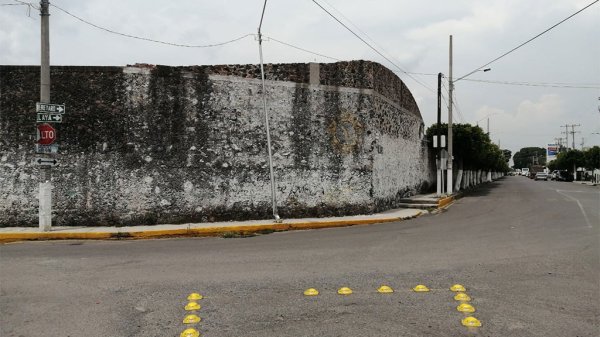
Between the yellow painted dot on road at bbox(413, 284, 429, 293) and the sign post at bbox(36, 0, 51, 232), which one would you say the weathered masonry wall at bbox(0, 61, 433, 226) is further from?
the yellow painted dot on road at bbox(413, 284, 429, 293)

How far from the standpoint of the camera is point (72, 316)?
192 inches

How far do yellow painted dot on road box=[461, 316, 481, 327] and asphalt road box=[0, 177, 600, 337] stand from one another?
67 millimetres

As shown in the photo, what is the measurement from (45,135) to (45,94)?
0.98 m

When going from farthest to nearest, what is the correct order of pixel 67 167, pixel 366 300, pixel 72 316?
pixel 67 167 → pixel 366 300 → pixel 72 316

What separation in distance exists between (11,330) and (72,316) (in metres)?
0.56

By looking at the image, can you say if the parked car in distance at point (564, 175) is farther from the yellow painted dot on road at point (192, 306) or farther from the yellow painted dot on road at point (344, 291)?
the yellow painted dot on road at point (192, 306)

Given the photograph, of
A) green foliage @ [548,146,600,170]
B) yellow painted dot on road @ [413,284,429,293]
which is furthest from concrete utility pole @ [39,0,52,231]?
green foliage @ [548,146,600,170]

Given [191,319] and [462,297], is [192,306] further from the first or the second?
[462,297]

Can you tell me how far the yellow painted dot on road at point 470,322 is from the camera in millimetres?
4504

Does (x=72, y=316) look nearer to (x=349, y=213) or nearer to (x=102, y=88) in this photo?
(x=102, y=88)

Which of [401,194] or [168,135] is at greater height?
[168,135]

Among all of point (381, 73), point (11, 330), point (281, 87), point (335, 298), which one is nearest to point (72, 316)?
point (11, 330)

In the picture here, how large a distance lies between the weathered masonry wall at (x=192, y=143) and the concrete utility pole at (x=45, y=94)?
1.13 meters

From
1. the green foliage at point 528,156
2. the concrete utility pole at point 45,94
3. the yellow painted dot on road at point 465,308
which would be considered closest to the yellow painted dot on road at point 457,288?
the yellow painted dot on road at point 465,308
